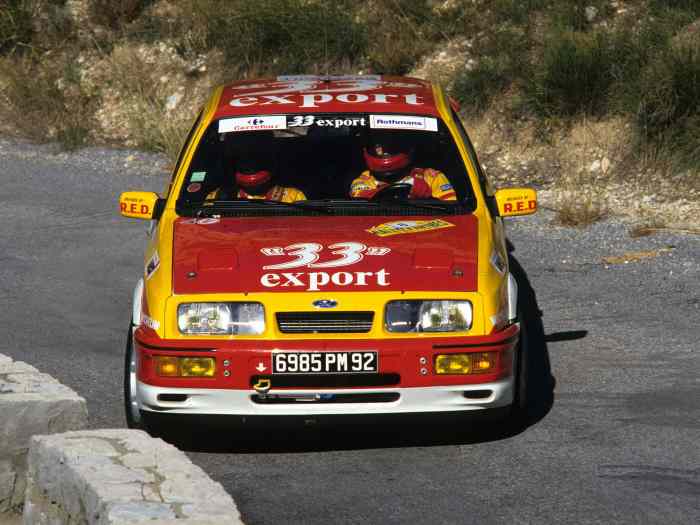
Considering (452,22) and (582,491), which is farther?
(452,22)

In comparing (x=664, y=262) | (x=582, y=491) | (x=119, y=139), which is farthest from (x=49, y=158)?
(x=582, y=491)

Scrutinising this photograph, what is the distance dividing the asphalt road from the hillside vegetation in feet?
5.34

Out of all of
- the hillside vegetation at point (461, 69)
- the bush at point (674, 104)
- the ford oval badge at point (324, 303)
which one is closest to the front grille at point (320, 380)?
the ford oval badge at point (324, 303)

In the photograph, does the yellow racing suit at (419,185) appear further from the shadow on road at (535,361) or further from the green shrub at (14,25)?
the green shrub at (14,25)

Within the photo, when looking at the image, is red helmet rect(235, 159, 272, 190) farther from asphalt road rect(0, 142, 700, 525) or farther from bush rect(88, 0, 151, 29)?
bush rect(88, 0, 151, 29)

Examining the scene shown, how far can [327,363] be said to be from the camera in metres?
6.39

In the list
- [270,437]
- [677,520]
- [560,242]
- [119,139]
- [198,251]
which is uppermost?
[198,251]

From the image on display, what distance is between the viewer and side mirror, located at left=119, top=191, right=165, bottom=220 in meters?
7.85

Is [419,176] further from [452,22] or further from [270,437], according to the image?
[452,22]

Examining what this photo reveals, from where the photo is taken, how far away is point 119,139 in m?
17.7

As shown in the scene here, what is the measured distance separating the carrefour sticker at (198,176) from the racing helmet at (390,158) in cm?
95

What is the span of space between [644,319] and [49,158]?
8.97 meters

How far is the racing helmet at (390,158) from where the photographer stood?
8.21 m

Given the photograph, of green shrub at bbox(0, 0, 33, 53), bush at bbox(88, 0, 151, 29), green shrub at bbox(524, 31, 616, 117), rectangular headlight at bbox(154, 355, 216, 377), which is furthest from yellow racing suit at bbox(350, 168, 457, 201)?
bush at bbox(88, 0, 151, 29)
